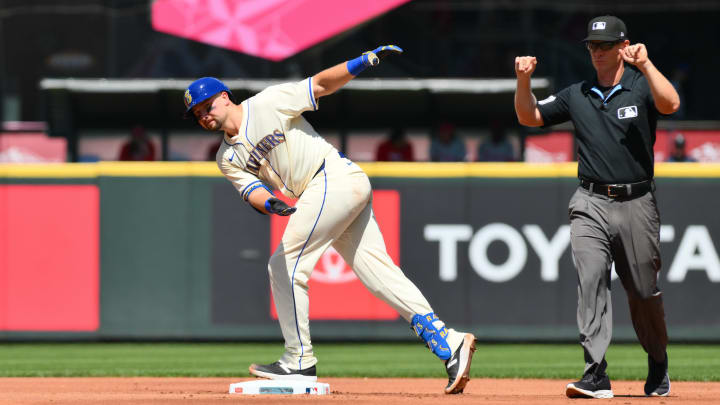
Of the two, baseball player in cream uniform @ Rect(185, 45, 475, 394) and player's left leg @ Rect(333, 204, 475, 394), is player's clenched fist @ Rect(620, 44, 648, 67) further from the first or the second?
player's left leg @ Rect(333, 204, 475, 394)

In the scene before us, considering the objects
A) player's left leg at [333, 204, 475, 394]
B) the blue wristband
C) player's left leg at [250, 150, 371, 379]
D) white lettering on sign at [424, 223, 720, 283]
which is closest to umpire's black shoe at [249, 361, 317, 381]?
player's left leg at [250, 150, 371, 379]

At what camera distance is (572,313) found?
10.3 m

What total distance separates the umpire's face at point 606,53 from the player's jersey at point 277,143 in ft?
4.61

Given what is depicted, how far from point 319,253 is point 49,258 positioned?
5.09 metres

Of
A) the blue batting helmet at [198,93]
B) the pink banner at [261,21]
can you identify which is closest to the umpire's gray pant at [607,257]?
the blue batting helmet at [198,93]

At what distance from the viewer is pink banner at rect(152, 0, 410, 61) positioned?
14.6 m

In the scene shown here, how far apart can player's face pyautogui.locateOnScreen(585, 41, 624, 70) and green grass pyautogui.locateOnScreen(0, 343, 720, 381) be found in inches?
97.7

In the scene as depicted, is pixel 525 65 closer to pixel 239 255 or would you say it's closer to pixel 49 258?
pixel 239 255

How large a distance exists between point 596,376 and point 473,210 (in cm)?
477

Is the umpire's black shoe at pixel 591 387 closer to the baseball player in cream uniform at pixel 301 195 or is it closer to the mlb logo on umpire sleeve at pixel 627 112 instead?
the baseball player in cream uniform at pixel 301 195

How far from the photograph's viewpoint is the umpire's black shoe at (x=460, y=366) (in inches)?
227

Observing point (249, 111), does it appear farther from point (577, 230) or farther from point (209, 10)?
point (209, 10)

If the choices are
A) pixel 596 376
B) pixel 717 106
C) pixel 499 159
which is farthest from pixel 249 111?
pixel 717 106

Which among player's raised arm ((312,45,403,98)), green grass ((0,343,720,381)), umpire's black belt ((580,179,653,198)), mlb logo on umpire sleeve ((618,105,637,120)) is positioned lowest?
green grass ((0,343,720,381))
